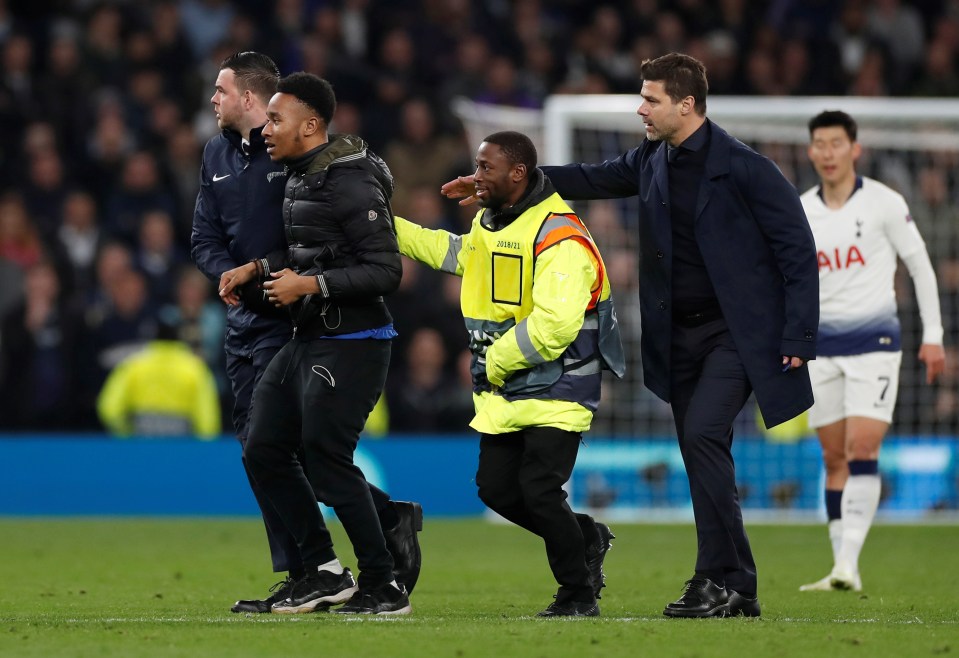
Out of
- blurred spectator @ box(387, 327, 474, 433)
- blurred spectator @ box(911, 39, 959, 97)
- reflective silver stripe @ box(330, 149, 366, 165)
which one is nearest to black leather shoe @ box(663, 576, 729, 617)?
reflective silver stripe @ box(330, 149, 366, 165)

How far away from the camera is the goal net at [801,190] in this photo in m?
13.4

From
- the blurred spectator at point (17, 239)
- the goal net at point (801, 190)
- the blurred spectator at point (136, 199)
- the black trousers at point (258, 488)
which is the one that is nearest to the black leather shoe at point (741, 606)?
the black trousers at point (258, 488)

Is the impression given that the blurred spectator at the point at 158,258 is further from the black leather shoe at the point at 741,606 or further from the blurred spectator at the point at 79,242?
the black leather shoe at the point at 741,606

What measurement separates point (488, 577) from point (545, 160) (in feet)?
17.8

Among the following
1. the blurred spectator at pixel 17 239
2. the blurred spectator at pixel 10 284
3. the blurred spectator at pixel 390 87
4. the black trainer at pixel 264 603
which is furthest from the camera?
the blurred spectator at pixel 390 87

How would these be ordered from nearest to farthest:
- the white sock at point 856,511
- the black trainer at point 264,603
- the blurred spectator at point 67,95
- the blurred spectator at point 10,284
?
the black trainer at point 264,603, the white sock at point 856,511, the blurred spectator at point 10,284, the blurred spectator at point 67,95

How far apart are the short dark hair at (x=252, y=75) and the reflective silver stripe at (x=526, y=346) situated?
1.55 m

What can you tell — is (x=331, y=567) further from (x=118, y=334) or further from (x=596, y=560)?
(x=118, y=334)

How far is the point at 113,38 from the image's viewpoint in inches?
636

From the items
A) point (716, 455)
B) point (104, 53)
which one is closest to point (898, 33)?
point (104, 53)

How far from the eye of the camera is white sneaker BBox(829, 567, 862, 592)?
8461mm

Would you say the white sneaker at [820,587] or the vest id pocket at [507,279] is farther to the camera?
the white sneaker at [820,587]

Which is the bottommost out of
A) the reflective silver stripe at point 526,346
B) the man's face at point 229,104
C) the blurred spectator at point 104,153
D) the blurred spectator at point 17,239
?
the reflective silver stripe at point 526,346

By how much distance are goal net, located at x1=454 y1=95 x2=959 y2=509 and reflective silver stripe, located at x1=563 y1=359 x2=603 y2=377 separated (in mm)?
6348
